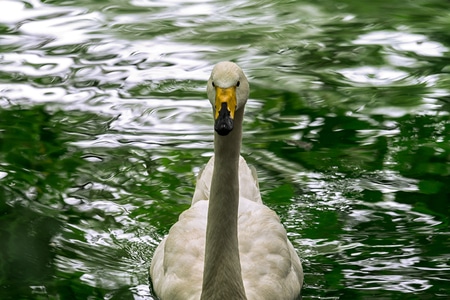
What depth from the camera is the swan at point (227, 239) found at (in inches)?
201

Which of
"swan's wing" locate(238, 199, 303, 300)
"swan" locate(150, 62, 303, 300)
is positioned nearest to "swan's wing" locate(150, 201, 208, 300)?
"swan" locate(150, 62, 303, 300)

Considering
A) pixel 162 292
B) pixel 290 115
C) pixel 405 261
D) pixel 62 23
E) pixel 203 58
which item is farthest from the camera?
pixel 62 23

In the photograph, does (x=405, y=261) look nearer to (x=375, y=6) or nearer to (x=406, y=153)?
(x=406, y=153)

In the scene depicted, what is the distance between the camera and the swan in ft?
16.7

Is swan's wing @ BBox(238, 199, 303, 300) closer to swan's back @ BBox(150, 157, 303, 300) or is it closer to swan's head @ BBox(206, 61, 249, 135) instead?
swan's back @ BBox(150, 157, 303, 300)

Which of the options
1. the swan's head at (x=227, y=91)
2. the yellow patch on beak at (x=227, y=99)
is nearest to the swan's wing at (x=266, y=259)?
the swan's head at (x=227, y=91)

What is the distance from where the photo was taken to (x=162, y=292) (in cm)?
595

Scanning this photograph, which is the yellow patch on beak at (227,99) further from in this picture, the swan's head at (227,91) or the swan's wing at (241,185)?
the swan's wing at (241,185)

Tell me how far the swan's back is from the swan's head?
45.6 inches

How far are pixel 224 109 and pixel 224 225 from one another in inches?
29.4

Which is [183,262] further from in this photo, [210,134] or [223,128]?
[210,134]

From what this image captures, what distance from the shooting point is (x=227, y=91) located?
4949mm

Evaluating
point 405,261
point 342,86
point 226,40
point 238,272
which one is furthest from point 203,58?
point 238,272

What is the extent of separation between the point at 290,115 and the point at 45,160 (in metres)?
2.36
